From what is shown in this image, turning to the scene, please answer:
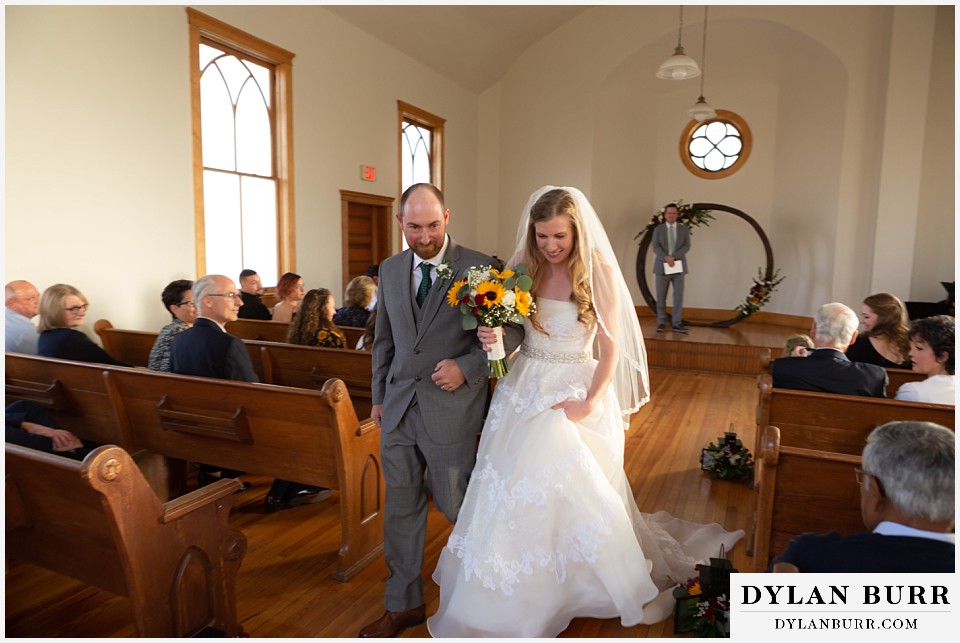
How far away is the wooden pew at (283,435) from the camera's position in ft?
8.57

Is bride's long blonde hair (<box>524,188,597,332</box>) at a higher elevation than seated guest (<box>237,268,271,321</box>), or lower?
higher

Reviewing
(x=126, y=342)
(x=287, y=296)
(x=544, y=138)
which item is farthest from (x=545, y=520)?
(x=544, y=138)

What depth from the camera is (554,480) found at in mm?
2191

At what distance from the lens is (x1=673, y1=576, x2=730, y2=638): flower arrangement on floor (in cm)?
215

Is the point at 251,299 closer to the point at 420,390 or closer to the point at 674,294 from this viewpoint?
the point at 420,390

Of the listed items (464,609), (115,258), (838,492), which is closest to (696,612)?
(838,492)

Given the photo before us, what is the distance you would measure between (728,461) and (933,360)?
4.98ft

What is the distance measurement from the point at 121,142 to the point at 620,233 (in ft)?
25.4

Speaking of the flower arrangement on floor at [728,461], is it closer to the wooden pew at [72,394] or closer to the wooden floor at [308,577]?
the wooden floor at [308,577]

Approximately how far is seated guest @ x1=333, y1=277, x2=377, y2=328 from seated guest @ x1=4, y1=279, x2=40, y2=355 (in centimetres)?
186

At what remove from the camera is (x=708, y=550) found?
9.40 ft

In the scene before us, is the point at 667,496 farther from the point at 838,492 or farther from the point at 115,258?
the point at 115,258

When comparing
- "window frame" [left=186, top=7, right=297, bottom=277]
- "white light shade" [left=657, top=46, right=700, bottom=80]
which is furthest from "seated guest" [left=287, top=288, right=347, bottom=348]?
"white light shade" [left=657, top=46, right=700, bottom=80]

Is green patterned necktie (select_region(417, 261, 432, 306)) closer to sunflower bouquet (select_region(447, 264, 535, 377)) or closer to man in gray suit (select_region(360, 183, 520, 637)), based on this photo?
man in gray suit (select_region(360, 183, 520, 637))
